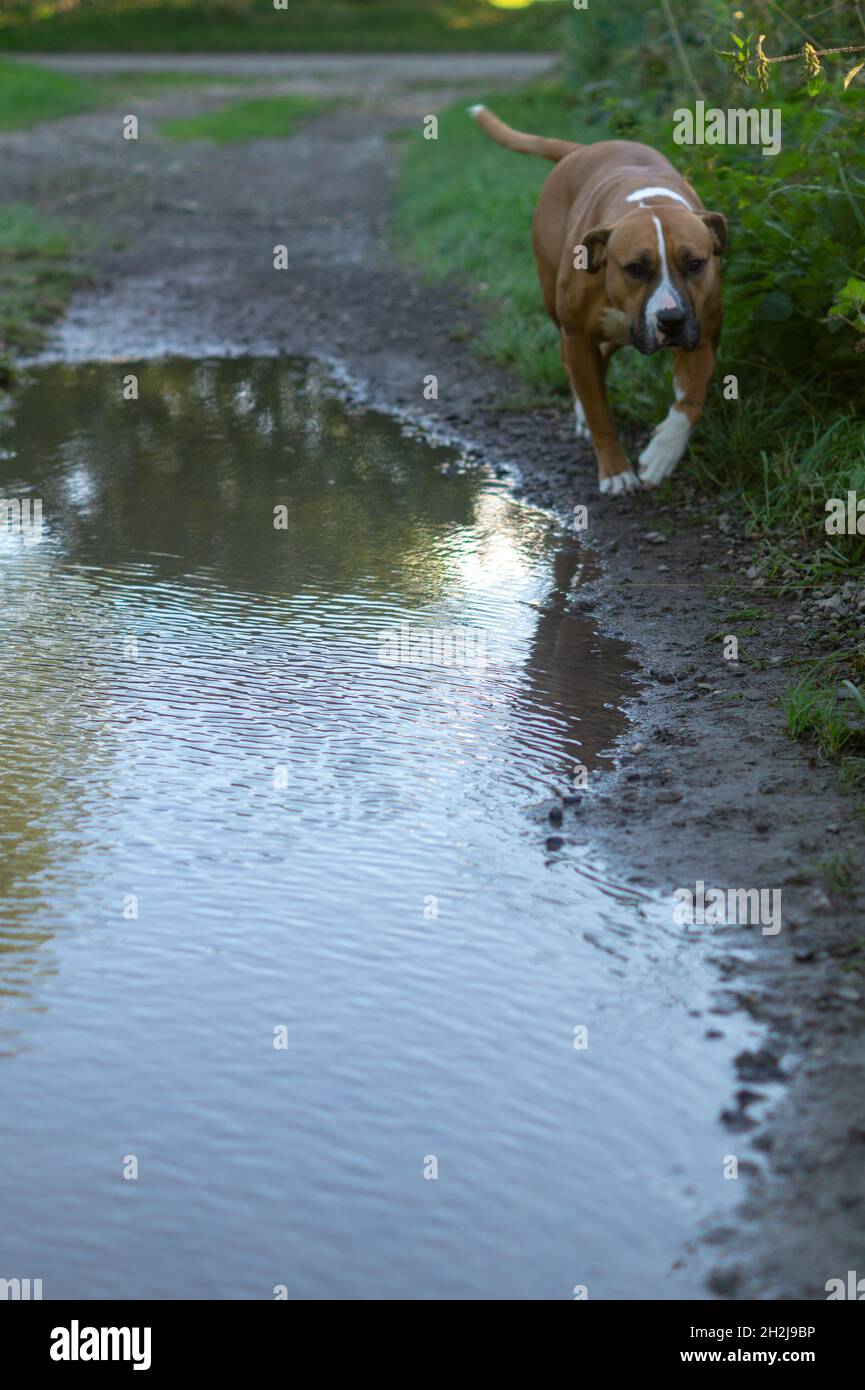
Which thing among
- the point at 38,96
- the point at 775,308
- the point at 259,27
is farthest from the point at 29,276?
the point at 259,27

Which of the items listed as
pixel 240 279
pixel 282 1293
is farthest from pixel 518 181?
pixel 282 1293

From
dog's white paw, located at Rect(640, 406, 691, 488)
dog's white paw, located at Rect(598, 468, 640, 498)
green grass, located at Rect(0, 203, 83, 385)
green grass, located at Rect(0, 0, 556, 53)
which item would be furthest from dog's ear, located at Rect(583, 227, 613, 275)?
green grass, located at Rect(0, 0, 556, 53)

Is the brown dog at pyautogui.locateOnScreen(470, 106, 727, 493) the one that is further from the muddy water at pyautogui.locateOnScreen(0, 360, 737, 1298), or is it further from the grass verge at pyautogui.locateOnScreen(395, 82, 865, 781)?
Answer: the muddy water at pyautogui.locateOnScreen(0, 360, 737, 1298)

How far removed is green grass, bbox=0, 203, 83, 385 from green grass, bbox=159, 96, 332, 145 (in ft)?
17.7

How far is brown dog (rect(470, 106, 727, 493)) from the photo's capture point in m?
5.78

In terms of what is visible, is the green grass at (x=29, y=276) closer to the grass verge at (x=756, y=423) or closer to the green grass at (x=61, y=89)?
the grass verge at (x=756, y=423)

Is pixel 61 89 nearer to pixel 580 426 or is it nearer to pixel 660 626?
pixel 580 426

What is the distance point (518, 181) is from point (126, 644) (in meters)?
7.59

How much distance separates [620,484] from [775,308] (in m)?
0.89

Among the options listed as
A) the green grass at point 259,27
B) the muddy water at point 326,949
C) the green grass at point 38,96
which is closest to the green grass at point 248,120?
the green grass at point 38,96

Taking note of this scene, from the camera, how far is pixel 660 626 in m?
5.19
